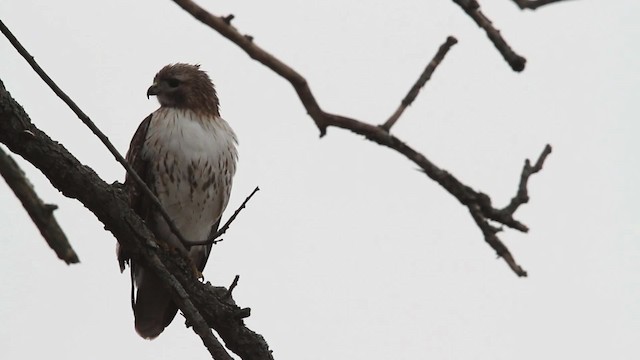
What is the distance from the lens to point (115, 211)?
4645 millimetres

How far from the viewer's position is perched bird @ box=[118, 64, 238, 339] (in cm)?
692

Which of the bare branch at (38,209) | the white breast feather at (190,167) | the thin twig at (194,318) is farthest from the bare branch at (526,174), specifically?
the white breast feather at (190,167)

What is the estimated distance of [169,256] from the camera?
560 cm

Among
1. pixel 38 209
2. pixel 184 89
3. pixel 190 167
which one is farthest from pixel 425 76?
pixel 184 89

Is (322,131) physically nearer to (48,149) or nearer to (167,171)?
(48,149)

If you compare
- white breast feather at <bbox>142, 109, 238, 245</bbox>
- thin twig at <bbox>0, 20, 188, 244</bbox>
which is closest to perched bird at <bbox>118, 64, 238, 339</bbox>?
white breast feather at <bbox>142, 109, 238, 245</bbox>

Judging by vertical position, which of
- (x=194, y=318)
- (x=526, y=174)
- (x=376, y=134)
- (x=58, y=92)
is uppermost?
(x=58, y=92)

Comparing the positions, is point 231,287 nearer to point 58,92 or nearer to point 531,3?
point 58,92

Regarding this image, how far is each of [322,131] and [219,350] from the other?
190 centimetres

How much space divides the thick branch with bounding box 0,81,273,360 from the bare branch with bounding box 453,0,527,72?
220 cm

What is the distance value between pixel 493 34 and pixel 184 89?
5293mm

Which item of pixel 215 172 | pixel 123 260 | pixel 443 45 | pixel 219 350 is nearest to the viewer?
pixel 443 45

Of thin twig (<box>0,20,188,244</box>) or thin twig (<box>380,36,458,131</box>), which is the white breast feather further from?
thin twig (<box>380,36,458,131</box>)

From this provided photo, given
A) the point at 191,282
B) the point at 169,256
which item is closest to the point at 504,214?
the point at 191,282
